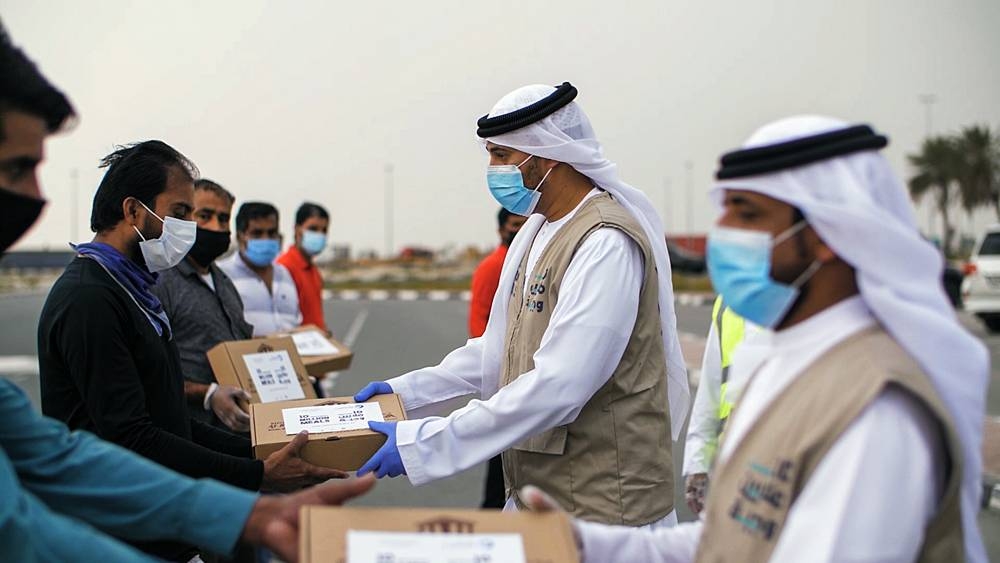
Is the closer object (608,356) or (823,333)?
(823,333)

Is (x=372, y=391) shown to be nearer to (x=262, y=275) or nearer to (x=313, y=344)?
(x=313, y=344)

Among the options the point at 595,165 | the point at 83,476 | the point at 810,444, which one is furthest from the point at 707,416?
the point at 83,476

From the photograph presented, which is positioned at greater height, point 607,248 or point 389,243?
point 607,248

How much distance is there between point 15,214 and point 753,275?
1503 millimetres

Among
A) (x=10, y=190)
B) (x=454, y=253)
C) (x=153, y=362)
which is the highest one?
(x=10, y=190)

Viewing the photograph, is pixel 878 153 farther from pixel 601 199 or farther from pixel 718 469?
pixel 601 199

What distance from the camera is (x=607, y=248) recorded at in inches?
126

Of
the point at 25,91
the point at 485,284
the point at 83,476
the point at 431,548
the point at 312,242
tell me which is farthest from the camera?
the point at 312,242

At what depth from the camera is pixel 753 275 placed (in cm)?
196

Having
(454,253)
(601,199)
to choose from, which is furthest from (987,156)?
(601,199)

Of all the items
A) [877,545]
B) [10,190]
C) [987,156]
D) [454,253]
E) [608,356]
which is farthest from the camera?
[454,253]

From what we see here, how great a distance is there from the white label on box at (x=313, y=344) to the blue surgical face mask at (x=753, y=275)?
4102mm

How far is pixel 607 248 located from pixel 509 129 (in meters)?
0.61

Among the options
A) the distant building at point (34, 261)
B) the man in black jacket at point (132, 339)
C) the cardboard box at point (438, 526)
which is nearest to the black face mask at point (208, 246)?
the man in black jacket at point (132, 339)
